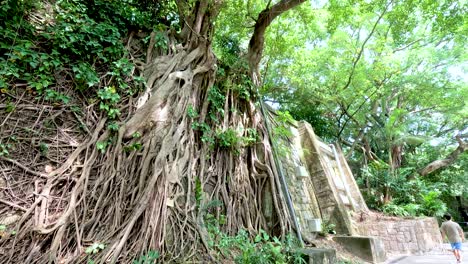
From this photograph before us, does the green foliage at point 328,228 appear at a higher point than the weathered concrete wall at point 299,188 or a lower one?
lower

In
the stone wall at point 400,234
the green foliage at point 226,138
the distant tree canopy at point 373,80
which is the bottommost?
the stone wall at point 400,234

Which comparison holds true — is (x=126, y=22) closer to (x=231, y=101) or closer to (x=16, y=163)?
(x=231, y=101)

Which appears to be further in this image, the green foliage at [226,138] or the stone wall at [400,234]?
the stone wall at [400,234]

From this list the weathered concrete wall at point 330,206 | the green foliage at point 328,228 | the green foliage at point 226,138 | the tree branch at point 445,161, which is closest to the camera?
the green foliage at point 226,138

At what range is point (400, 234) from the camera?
6.12m

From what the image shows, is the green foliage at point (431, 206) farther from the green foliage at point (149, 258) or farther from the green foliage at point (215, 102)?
the green foliage at point (149, 258)

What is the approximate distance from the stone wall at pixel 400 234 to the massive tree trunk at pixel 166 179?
11.6 ft

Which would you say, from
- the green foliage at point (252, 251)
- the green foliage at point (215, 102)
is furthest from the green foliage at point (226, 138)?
the green foliage at point (252, 251)

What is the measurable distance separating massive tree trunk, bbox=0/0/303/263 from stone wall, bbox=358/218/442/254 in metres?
3.53

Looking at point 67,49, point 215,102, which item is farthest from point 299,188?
point 67,49

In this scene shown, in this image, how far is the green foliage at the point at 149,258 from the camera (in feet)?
7.16

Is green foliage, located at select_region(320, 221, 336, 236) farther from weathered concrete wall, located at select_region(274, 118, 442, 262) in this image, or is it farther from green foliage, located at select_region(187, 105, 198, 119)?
green foliage, located at select_region(187, 105, 198, 119)

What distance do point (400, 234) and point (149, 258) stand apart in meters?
6.18

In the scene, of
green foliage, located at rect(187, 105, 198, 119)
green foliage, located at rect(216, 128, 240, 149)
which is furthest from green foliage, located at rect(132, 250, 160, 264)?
green foliage, located at rect(216, 128, 240, 149)
